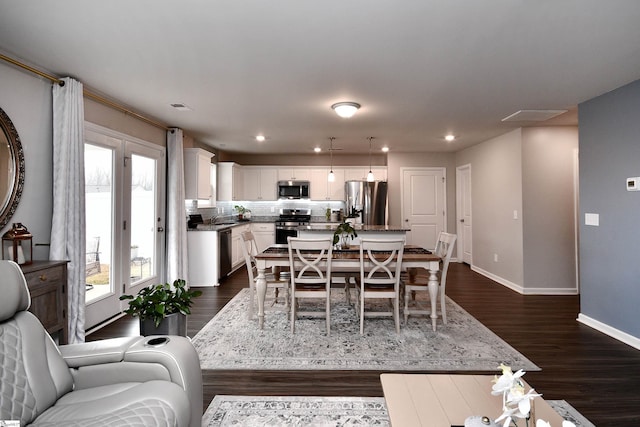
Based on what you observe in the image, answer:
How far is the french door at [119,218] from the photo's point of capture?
3.55 metres

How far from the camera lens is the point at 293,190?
7.62 metres

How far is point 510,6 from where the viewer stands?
195 cm

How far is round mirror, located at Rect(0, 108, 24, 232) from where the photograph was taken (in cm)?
249

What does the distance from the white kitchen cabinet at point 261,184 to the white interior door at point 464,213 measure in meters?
4.13

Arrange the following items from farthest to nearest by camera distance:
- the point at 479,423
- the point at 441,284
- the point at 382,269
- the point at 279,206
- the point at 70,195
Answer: the point at 279,206
the point at 441,284
the point at 382,269
the point at 70,195
the point at 479,423

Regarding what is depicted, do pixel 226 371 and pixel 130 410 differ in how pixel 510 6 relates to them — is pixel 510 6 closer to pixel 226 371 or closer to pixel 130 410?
pixel 130 410

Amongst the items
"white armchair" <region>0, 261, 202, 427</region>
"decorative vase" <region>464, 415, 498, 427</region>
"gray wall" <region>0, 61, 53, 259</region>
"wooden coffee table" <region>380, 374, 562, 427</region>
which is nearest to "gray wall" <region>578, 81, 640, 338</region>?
"wooden coffee table" <region>380, 374, 562, 427</region>

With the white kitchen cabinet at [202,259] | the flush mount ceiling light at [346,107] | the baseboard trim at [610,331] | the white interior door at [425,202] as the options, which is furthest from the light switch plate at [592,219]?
the white kitchen cabinet at [202,259]

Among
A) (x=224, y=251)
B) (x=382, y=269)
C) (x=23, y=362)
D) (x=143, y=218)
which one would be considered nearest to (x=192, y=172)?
(x=143, y=218)

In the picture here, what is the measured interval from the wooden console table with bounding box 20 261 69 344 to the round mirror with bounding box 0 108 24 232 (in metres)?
0.48

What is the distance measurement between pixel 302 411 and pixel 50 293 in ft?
6.68

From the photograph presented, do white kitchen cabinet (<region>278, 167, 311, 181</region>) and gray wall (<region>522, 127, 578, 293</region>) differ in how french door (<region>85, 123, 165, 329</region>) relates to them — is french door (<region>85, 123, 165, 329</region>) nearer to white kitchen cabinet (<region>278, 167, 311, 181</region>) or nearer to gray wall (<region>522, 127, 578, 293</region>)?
white kitchen cabinet (<region>278, 167, 311, 181</region>)

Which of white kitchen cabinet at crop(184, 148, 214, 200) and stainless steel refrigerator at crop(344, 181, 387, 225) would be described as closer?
white kitchen cabinet at crop(184, 148, 214, 200)

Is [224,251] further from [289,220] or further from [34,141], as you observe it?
[34,141]
